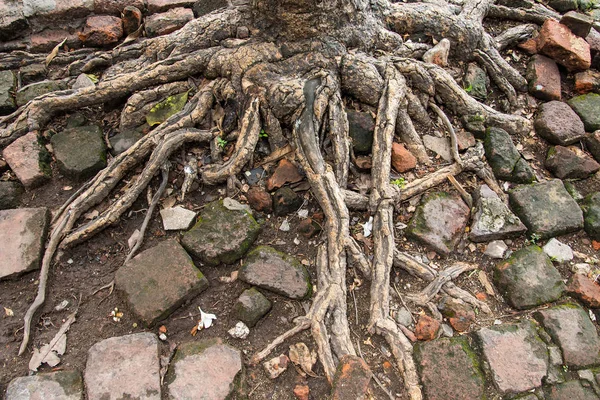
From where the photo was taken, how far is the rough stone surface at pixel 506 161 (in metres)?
3.26

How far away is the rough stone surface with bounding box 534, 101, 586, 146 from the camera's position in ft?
11.5

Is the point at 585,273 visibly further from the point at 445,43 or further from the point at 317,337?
the point at 445,43

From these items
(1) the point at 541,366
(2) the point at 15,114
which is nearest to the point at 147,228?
(2) the point at 15,114

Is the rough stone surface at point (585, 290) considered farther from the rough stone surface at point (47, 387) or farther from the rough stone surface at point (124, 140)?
the rough stone surface at point (124, 140)

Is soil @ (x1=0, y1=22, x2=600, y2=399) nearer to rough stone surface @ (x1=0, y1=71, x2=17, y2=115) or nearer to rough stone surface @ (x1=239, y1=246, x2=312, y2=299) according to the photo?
rough stone surface @ (x1=239, y1=246, x2=312, y2=299)

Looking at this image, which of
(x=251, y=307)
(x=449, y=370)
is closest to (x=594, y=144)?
(x=449, y=370)

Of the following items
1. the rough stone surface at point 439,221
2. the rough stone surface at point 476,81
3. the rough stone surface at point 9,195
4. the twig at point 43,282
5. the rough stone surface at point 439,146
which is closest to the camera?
the twig at point 43,282

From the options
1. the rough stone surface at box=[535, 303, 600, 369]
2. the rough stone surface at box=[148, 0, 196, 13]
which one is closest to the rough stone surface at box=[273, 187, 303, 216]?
the rough stone surface at box=[535, 303, 600, 369]

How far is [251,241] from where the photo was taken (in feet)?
9.24

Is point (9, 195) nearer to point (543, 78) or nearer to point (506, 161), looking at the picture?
point (506, 161)

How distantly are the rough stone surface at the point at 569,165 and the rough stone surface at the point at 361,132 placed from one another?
1481mm

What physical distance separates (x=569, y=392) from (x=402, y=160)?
1721 mm

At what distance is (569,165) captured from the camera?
11.1 feet

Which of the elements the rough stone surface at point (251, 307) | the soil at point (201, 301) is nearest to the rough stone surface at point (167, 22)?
the soil at point (201, 301)
